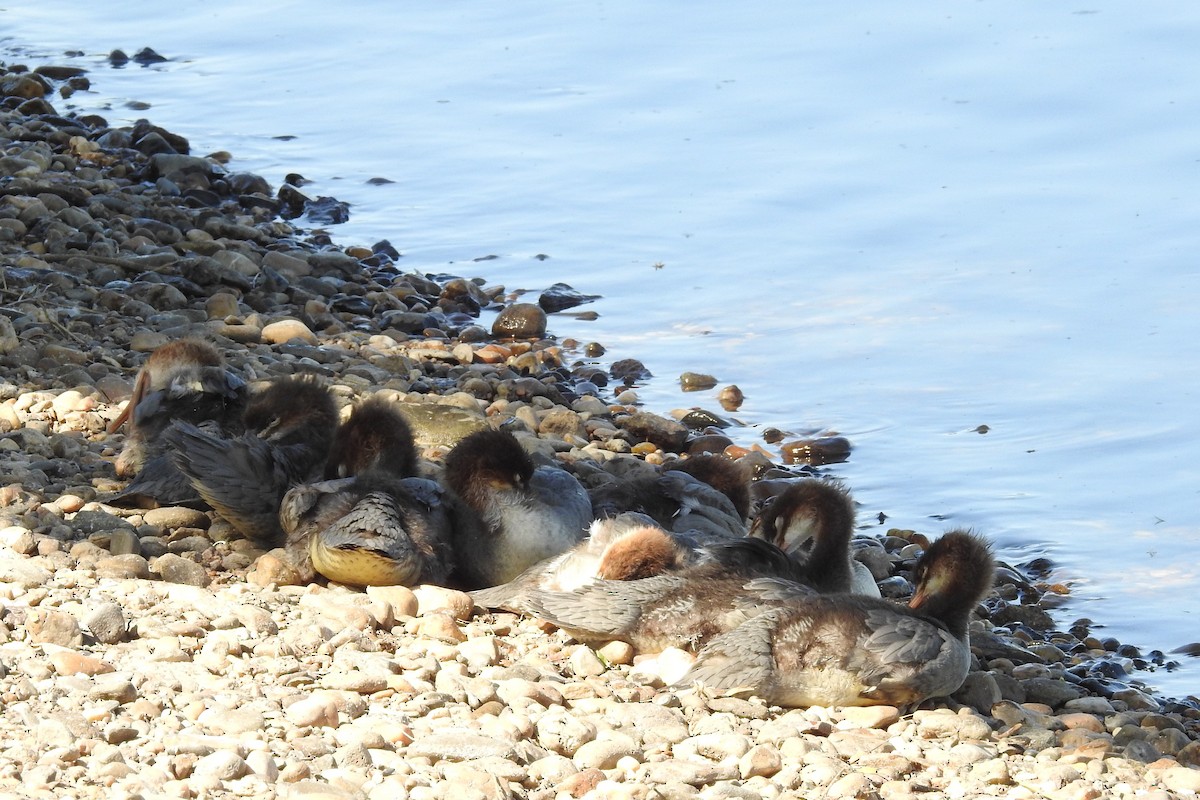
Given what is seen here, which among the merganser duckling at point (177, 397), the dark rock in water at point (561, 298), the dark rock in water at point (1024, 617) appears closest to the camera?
the merganser duckling at point (177, 397)

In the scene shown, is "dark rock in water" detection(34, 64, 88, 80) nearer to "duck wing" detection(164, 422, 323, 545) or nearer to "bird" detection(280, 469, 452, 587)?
"duck wing" detection(164, 422, 323, 545)

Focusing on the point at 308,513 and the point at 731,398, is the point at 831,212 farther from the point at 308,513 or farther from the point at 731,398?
A: the point at 308,513

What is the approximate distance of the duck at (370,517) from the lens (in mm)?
5914

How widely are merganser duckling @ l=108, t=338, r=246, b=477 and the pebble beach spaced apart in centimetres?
22

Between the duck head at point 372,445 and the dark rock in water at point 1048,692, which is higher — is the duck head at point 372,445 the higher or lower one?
the higher one

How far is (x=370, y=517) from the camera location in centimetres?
599

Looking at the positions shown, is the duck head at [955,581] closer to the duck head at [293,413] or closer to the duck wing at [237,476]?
the duck wing at [237,476]

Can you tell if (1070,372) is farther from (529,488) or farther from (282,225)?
(282,225)

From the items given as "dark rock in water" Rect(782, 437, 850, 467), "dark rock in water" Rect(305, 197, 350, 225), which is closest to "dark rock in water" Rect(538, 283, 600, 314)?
"dark rock in water" Rect(305, 197, 350, 225)

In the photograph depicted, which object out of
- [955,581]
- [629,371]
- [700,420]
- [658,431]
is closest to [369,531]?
[955,581]

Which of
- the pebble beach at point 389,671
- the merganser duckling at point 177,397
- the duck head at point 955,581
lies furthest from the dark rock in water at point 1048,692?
the merganser duckling at point 177,397

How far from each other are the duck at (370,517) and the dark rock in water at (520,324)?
4.70 m

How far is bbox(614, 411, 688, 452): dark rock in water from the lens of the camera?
30.6ft

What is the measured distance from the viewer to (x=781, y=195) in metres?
14.4
